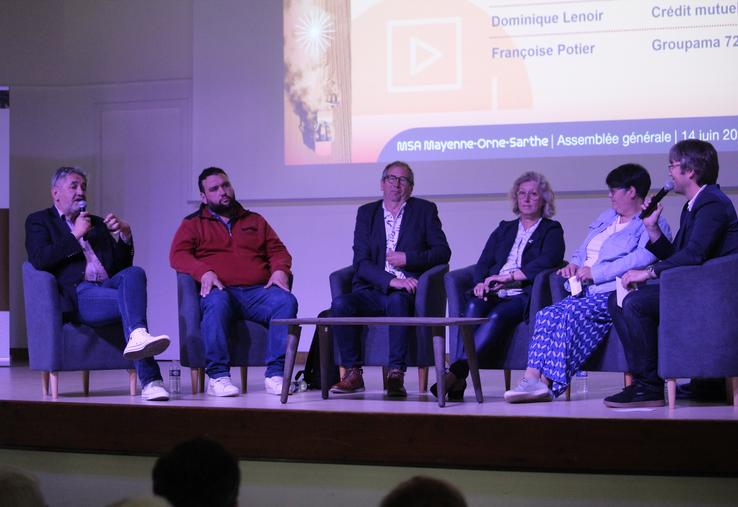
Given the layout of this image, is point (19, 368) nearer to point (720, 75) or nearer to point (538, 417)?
point (538, 417)

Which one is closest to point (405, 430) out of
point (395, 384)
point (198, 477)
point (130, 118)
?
point (395, 384)

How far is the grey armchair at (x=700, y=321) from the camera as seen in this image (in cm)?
362

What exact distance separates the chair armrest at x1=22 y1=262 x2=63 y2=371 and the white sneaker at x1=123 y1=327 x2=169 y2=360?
361 millimetres

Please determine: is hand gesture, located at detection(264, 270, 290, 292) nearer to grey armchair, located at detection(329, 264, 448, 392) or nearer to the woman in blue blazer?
grey armchair, located at detection(329, 264, 448, 392)

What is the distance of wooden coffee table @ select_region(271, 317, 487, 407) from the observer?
146 inches

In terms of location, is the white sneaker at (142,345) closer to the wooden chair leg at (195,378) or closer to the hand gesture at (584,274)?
the wooden chair leg at (195,378)

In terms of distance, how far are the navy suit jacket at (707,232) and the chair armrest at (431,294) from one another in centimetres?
99

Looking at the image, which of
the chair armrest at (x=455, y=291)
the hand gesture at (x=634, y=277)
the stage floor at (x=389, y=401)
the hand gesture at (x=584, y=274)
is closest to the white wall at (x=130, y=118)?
the stage floor at (x=389, y=401)

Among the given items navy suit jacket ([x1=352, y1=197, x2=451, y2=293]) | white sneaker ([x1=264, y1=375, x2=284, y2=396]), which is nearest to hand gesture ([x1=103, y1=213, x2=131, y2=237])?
white sneaker ([x1=264, y1=375, x2=284, y2=396])

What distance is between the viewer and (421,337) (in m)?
4.19

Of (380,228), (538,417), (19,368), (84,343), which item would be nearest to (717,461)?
(538,417)

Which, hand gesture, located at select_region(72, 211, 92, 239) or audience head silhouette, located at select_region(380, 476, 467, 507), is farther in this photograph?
hand gesture, located at select_region(72, 211, 92, 239)

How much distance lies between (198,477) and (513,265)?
9.98ft

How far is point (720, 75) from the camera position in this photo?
5457 millimetres
